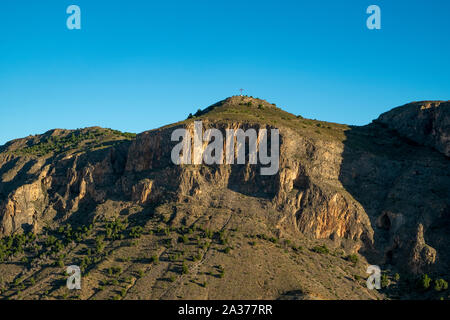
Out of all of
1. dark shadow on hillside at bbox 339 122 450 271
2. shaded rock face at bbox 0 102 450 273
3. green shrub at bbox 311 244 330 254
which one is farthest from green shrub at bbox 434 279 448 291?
green shrub at bbox 311 244 330 254

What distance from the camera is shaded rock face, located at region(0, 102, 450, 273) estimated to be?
11312 centimetres

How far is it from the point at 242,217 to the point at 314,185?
1883 cm

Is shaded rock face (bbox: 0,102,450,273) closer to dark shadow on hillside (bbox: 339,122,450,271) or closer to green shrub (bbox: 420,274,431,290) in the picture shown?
dark shadow on hillside (bbox: 339,122,450,271)

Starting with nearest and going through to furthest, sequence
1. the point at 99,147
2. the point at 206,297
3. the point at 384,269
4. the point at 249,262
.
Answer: the point at 206,297
the point at 249,262
the point at 384,269
the point at 99,147

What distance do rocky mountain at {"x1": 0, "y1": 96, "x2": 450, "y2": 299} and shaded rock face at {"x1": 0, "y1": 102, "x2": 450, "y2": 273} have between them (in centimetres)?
28

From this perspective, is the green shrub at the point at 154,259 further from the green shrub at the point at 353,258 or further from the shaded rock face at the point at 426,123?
the shaded rock face at the point at 426,123

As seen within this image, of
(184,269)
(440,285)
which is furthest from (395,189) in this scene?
(184,269)

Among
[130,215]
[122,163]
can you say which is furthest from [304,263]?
[122,163]

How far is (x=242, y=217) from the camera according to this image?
115062mm

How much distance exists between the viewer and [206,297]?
9238cm

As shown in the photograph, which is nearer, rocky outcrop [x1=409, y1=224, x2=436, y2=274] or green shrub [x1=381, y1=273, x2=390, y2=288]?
green shrub [x1=381, y1=273, x2=390, y2=288]

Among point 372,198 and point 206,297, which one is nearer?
point 206,297
